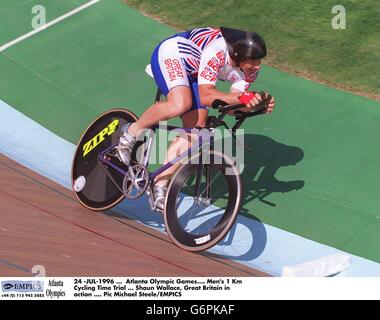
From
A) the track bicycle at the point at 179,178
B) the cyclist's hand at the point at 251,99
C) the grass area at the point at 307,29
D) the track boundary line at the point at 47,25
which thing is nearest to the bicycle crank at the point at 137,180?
the track bicycle at the point at 179,178

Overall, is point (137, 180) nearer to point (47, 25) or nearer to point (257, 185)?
point (257, 185)

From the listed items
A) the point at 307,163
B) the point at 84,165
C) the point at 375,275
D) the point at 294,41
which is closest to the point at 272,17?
the point at 294,41

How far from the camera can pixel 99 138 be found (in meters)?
6.76

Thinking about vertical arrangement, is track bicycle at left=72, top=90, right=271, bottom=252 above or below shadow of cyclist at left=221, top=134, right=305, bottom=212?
above

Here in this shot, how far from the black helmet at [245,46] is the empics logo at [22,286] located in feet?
6.84

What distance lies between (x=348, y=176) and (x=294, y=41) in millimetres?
2617

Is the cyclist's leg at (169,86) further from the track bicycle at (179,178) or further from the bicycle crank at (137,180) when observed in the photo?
the bicycle crank at (137,180)

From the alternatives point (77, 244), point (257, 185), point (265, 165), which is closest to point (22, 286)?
point (77, 244)

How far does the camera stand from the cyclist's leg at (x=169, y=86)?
5.96 metres

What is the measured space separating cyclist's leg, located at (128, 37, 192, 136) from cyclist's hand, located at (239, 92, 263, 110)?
1.86 feet

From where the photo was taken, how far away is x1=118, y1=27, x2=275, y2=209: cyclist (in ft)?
18.9

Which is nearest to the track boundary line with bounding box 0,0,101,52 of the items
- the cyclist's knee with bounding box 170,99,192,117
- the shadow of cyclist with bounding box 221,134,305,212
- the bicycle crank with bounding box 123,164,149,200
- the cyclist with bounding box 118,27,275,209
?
the shadow of cyclist with bounding box 221,134,305,212

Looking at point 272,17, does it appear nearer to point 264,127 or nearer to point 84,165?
point 264,127

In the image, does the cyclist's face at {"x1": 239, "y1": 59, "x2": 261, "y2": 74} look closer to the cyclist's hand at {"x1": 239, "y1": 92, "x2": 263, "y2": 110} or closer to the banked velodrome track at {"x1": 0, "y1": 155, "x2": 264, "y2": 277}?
the cyclist's hand at {"x1": 239, "y1": 92, "x2": 263, "y2": 110}
